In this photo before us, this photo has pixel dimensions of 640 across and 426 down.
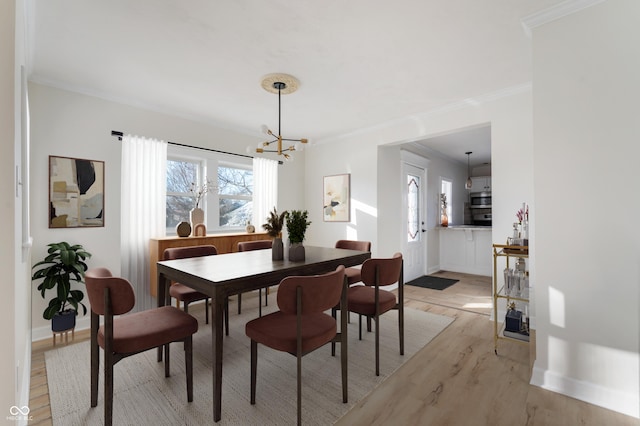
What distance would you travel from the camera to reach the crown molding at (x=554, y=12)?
6.21 ft

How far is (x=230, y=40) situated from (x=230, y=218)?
2825 millimetres

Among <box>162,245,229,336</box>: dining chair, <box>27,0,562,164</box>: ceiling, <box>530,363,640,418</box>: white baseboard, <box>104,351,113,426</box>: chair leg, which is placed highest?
<box>27,0,562,164</box>: ceiling

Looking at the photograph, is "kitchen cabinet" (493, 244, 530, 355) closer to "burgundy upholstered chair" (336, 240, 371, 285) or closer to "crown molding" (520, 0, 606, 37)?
"burgundy upholstered chair" (336, 240, 371, 285)

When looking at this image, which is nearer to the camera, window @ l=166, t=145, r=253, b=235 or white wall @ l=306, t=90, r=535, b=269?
white wall @ l=306, t=90, r=535, b=269

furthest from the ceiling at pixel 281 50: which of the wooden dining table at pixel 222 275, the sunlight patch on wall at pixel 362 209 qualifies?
the wooden dining table at pixel 222 275

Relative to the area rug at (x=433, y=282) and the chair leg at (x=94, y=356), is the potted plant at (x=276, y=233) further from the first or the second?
the area rug at (x=433, y=282)

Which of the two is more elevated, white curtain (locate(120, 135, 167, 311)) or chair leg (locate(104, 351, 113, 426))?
white curtain (locate(120, 135, 167, 311))

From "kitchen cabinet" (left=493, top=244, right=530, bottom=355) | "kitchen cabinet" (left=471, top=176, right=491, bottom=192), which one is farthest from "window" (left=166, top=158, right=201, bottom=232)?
"kitchen cabinet" (left=471, top=176, right=491, bottom=192)

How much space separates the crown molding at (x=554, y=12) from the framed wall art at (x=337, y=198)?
3.09 metres

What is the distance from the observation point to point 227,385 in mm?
2066

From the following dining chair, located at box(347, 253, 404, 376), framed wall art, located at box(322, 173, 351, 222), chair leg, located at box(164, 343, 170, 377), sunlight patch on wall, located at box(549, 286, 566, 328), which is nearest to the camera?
sunlight patch on wall, located at box(549, 286, 566, 328)

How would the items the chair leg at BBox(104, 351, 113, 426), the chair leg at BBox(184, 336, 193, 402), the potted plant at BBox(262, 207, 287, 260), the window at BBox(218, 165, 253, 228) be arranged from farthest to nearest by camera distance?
the window at BBox(218, 165, 253, 228) < the potted plant at BBox(262, 207, 287, 260) < the chair leg at BBox(184, 336, 193, 402) < the chair leg at BBox(104, 351, 113, 426)

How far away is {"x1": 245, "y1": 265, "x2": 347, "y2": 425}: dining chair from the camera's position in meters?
1.62

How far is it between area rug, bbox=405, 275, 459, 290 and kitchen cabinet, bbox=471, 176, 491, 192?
3.27 meters
